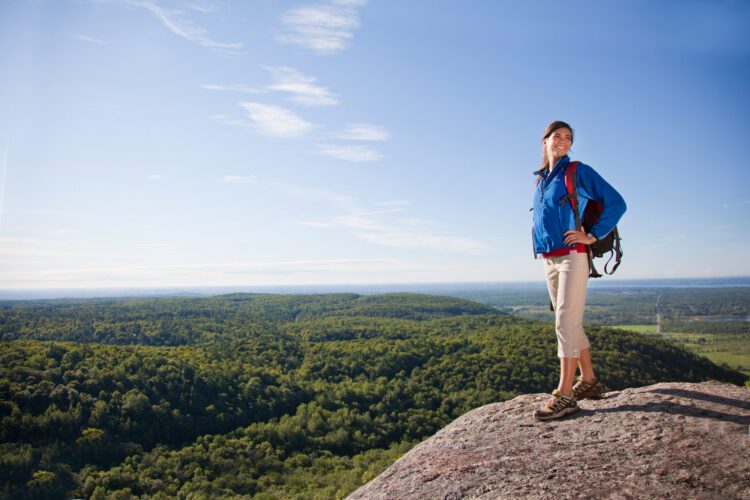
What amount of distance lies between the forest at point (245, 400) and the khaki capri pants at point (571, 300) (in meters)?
32.6

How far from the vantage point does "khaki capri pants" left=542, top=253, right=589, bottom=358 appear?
4.45m

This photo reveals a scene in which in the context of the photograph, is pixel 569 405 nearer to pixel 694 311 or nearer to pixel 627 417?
pixel 627 417

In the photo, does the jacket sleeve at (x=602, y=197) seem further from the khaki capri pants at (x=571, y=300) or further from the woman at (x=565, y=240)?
the khaki capri pants at (x=571, y=300)

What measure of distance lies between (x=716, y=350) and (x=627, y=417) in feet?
342

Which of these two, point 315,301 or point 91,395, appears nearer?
point 91,395

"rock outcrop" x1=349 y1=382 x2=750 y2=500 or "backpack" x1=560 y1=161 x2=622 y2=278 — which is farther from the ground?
"backpack" x1=560 y1=161 x2=622 y2=278

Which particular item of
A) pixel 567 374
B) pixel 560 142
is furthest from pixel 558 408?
pixel 560 142

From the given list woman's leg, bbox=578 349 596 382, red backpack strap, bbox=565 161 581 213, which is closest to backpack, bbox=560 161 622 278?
red backpack strap, bbox=565 161 581 213

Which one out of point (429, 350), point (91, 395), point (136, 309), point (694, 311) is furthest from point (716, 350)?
point (136, 309)

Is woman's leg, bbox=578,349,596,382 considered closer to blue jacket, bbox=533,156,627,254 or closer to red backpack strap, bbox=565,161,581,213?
blue jacket, bbox=533,156,627,254

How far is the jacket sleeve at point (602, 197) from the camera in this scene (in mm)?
4391

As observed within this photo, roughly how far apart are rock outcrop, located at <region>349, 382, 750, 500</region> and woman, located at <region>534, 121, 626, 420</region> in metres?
0.48

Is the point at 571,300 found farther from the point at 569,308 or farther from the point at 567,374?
the point at 567,374

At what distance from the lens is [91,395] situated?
4534cm
